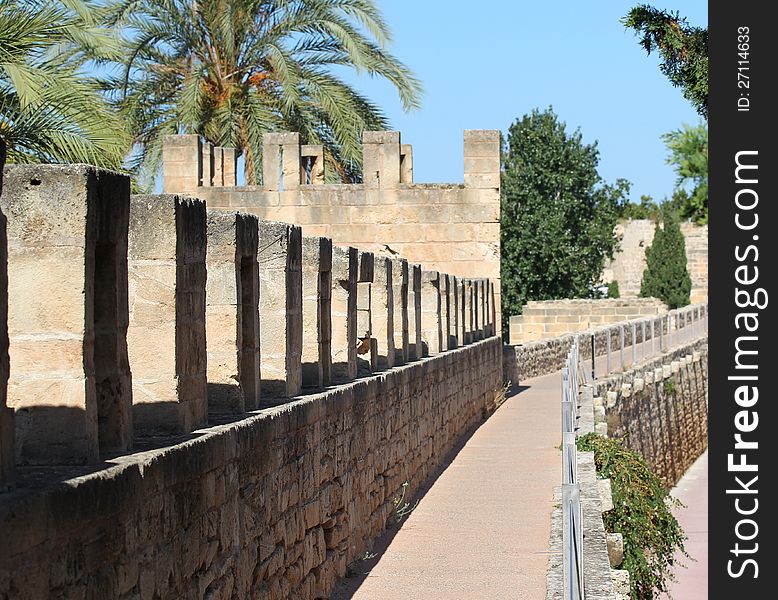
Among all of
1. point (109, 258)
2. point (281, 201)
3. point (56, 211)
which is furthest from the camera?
point (281, 201)

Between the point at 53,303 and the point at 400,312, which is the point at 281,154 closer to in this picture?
the point at 400,312

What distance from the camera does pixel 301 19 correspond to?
749 inches

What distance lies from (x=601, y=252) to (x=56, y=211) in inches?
1554

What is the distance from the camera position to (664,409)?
25.7m

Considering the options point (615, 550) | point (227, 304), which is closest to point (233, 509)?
point (227, 304)

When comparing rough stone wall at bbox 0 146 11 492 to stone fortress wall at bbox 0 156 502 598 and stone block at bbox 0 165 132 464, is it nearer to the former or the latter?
stone fortress wall at bbox 0 156 502 598

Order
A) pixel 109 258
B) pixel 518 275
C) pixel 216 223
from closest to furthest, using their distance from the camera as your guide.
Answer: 1. pixel 109 258
2. pixel 216 223
3. pixel 518 275

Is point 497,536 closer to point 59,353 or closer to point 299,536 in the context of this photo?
point 299,536

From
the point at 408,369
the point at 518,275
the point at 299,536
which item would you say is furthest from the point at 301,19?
the point at 518,275

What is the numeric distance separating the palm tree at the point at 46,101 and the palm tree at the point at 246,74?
624 cm

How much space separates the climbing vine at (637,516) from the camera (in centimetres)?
1090

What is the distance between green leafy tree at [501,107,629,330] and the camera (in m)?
41.2

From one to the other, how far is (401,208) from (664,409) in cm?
947

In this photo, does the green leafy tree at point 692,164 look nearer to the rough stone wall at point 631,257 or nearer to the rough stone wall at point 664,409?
the rough stone wall at point 631,257
